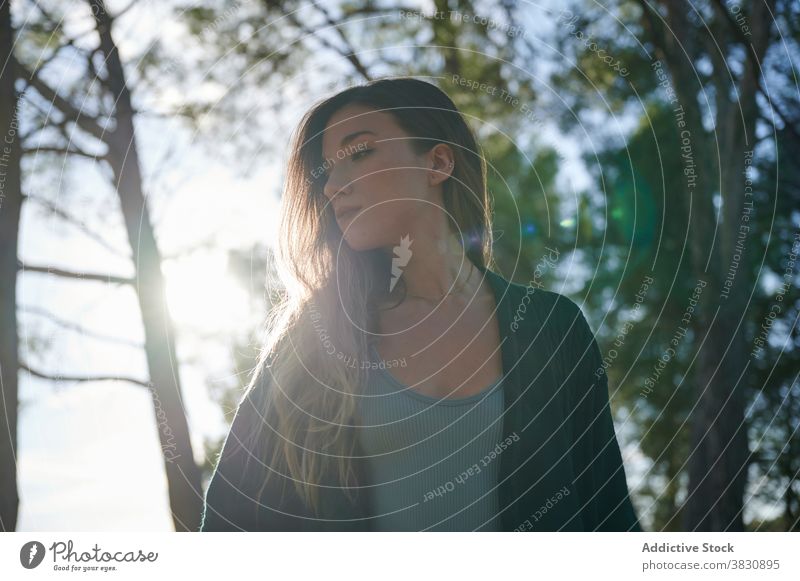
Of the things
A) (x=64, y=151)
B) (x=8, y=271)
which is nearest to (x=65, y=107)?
(x=64, y=151)

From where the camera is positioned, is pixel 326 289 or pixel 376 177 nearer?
pixel 376 177

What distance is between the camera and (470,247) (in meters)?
2.41

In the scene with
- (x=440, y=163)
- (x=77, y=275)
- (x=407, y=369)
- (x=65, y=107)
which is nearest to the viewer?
(x=407, y=369)

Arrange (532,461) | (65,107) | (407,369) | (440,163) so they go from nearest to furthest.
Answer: (532,461)
(407,369)
(440,163)
(65,107)

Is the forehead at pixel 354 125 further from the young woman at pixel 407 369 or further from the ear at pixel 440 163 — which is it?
the ear at pixel 440 163

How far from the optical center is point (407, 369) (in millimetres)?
2232

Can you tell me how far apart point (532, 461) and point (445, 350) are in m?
0.40

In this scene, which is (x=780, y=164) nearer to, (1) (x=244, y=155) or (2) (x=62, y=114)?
(1) (x=244, y=155)

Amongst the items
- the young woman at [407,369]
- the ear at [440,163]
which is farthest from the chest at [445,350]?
the ear at [440,163]

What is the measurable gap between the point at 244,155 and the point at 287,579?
5.44 feet

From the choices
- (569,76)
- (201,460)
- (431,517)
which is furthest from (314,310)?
(569,76)

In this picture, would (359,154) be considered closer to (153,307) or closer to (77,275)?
(153,307)

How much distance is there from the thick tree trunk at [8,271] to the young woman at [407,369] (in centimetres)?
87

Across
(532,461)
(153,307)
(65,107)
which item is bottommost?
(532,461)
